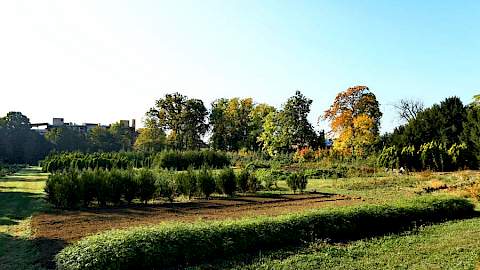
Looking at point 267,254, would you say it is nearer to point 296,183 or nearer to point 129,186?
point 129,186

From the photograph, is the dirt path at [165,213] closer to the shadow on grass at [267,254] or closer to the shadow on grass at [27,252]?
the shadow on grass at [27,252]

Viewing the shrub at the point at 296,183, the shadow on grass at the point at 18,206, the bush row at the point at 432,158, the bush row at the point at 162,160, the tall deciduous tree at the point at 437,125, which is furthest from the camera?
the tall deciduous tree at the point at 437,125

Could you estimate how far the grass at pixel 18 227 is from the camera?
7.30 m

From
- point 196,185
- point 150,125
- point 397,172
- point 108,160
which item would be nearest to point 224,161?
point 108,160

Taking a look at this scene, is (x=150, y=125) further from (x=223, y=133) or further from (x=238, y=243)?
(x=238, y=243)

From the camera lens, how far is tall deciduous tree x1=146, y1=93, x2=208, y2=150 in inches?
1804

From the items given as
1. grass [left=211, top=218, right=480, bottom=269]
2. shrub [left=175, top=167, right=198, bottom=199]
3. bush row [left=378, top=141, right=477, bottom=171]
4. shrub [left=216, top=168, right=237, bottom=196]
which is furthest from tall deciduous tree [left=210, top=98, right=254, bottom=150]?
grass [left=211, top=218, right=480, bottom=269]

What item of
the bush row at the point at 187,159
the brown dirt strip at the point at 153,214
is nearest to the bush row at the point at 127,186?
the brown dirt strip at the point at 153,214

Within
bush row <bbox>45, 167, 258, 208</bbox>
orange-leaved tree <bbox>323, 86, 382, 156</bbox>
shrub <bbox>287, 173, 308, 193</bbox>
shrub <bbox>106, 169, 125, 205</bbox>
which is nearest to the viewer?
bush row <bbox>45, 167, 258, 208</bbox>

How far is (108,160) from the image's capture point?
26594 mm

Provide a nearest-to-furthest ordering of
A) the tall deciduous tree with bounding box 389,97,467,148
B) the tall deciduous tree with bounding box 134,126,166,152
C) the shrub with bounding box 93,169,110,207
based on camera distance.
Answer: the shrub with bounding box 93,169,110,207, the tall deciduous tree with bounding box 389,97,467,148, the tall deciduous tree with bounding box 134,126,166,152

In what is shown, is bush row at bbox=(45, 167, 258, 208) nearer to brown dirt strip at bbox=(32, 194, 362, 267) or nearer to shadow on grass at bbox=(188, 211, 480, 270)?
brown dirt strip at bbox=(32, 194, 362, 267)

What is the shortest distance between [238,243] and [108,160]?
2055cm

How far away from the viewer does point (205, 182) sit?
52.4 ft
